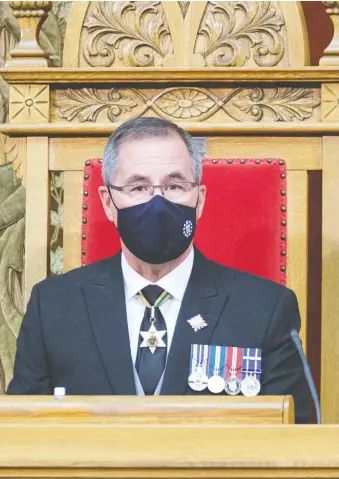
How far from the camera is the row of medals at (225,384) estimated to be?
2.59 metres

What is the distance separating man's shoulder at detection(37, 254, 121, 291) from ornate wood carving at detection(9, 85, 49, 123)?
72 centimetres

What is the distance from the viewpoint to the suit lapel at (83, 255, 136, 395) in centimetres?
264

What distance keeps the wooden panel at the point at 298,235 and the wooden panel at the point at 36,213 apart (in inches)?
27.2

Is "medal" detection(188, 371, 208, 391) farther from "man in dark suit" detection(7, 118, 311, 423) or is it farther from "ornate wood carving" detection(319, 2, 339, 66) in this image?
"ornate wood carving" detection(319, 2, 339, 66)

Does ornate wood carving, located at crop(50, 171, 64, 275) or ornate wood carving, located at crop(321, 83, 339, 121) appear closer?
ornate wood carving, located at crop(321, 83, 339, 121)

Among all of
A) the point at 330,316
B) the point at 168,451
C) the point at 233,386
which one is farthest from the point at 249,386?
the point at 168,451

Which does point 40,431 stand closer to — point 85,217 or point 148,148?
point 148,148

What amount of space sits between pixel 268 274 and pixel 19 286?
118cm

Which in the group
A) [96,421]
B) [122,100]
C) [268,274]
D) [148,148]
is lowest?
[96,421]

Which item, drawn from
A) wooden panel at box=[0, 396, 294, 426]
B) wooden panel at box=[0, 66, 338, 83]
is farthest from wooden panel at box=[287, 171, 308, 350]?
wooden panel at box=[0, 396, 294, 426]

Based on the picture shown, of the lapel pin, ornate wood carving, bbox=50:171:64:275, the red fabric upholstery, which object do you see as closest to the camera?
the lapel pin

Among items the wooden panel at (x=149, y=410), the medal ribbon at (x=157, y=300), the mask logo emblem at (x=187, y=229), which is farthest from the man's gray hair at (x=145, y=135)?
the wooden panel at (x=149, y=410)

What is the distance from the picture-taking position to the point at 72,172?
3.39 meters

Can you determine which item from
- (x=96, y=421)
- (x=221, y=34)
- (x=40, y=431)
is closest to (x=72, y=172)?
(x=221, y=34)
